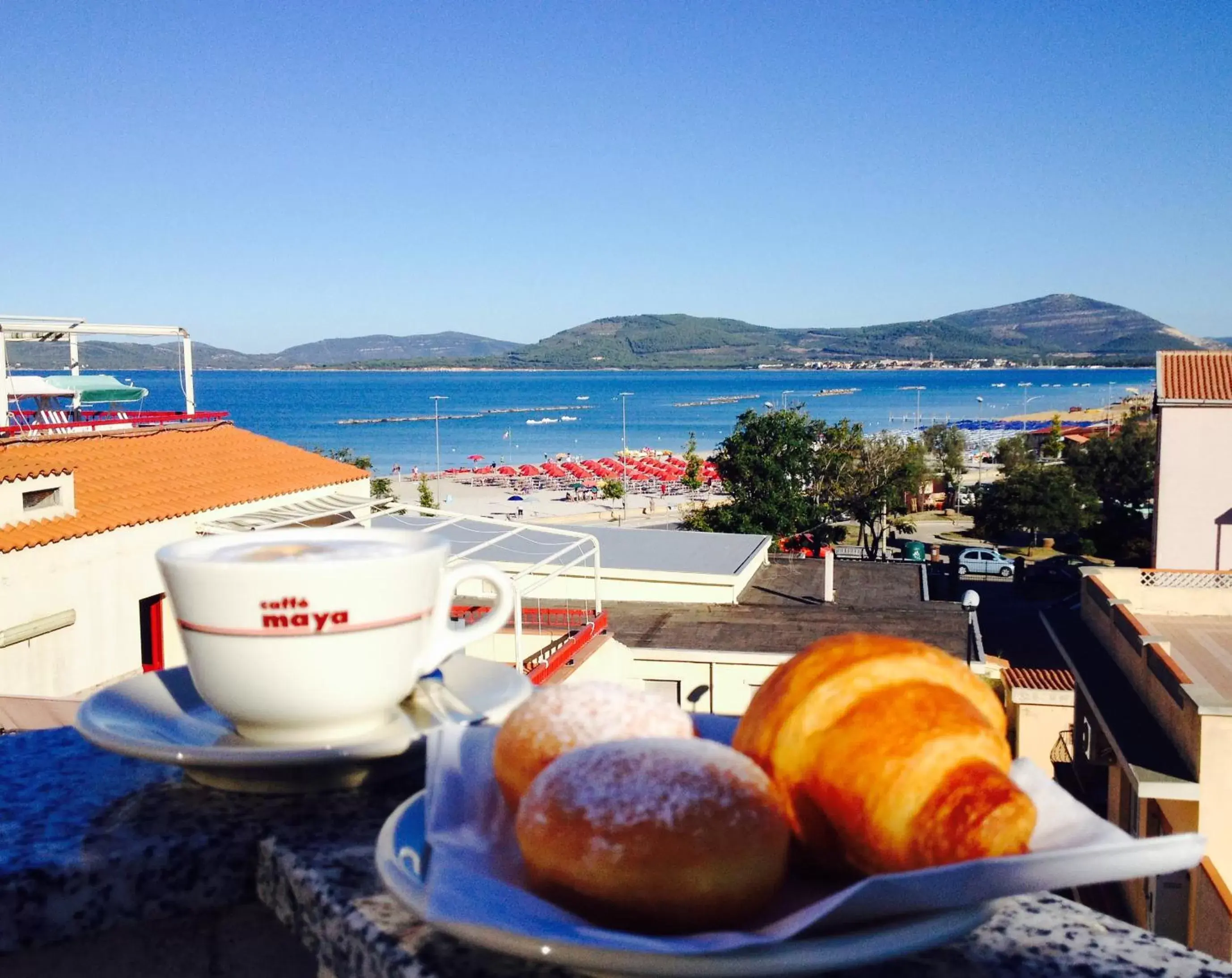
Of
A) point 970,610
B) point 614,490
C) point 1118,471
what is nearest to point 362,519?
point 970,610

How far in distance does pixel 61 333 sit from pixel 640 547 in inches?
436

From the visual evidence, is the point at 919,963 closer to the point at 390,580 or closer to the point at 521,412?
the point at 390,580

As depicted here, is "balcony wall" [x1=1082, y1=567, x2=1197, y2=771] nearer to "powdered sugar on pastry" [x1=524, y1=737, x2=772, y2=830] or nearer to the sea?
"powdered sugar on pastry" [x1=524, y1=737, x2=772, y2=830]

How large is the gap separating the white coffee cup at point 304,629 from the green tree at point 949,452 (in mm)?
52806

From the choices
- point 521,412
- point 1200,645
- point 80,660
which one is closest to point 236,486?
point 80,660

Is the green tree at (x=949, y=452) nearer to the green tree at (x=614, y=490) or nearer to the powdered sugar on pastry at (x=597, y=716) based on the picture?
the green tree at (x=614, y=490)

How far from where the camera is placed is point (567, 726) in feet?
3.21

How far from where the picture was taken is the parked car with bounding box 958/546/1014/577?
32.9 m

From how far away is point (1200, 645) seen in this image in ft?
53.8

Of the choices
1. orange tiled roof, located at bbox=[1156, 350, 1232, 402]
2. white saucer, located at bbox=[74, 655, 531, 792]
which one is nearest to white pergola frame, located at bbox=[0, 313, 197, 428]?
white saucer, located at bbox=[74, 655, 531, 792]

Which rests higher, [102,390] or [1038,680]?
[102,390]

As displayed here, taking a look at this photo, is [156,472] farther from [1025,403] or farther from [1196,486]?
[1025,403]

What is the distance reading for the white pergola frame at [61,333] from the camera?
1483 cm

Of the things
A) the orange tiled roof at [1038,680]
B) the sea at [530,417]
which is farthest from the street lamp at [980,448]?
the orange tiled roof at [1038,680]
